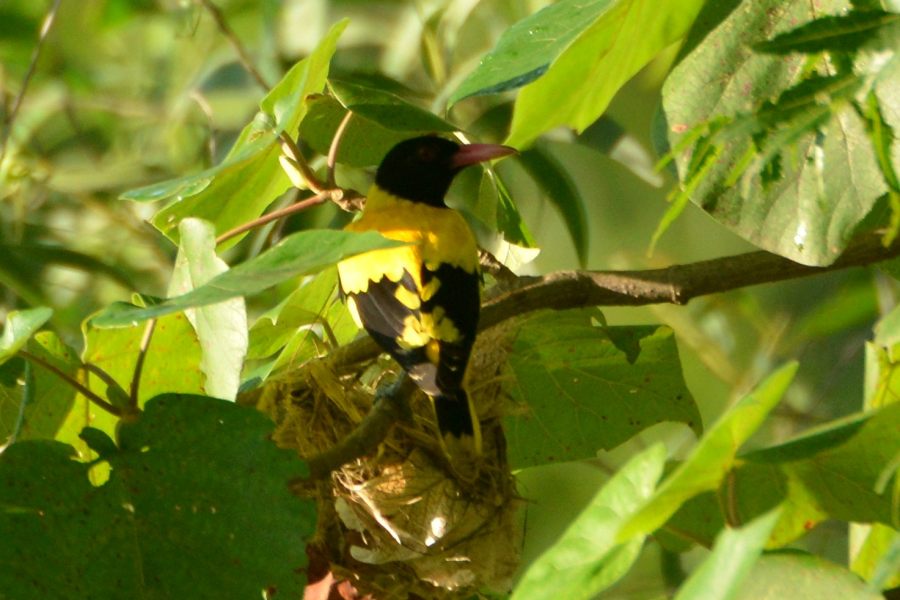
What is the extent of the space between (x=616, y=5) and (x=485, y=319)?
737 millimetres

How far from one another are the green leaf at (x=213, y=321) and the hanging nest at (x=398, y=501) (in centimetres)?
51

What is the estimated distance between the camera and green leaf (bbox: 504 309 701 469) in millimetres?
2412

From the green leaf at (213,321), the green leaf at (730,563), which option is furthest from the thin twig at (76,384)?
the green leaf at (730,563)

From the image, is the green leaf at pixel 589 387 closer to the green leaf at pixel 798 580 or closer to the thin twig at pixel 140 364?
the thin twig at pixel 140 364

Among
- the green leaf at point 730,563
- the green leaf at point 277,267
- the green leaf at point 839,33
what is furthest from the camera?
the green leaf at point 277,267

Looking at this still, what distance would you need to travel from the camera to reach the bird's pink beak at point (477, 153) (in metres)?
2.57

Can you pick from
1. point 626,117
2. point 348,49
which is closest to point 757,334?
point 626,117

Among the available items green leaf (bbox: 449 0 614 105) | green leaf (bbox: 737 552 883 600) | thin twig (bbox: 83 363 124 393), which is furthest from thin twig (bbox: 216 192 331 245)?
green leaf (bbox: 737 552 883 600)

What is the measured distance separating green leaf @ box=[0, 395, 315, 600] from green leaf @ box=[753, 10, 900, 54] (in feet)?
2.97

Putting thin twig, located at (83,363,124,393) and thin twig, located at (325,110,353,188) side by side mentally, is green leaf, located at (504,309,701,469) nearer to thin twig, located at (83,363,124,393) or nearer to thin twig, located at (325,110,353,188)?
thin twig, located at (325,110,353,188)

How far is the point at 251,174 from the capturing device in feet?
7.41

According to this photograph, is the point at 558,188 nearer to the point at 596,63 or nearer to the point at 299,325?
the point at 299,325

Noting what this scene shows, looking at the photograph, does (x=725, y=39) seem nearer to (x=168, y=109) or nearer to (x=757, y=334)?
(x=757, y=334)

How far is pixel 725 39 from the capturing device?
1894 millimetres
